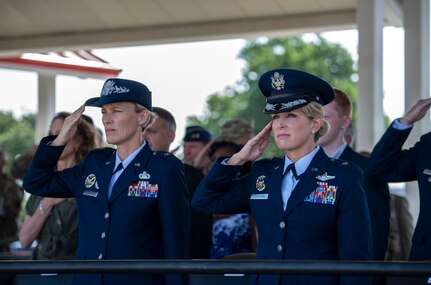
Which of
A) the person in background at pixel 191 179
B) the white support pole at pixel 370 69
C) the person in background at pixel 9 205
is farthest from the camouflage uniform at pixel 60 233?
the white support pole at pixel 370 69

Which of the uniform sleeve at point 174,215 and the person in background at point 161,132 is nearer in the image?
the uniform sleeve at point 174,215

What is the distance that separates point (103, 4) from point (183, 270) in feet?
27.2

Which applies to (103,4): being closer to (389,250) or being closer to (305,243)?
Answer: (389,250)

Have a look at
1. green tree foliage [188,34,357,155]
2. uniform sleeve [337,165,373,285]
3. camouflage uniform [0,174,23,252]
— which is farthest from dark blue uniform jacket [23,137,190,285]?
green tree foliage [188,34,357,155]

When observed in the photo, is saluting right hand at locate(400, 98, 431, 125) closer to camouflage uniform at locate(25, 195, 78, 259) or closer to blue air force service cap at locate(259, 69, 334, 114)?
blue air force service cap at locate(259, 69, 334, 114)

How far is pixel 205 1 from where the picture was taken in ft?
36.1

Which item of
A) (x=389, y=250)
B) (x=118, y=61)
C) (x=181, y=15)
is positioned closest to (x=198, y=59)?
(x=118, y=61)

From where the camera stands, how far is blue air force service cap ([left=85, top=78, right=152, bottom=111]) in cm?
457

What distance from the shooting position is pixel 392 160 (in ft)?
15.2

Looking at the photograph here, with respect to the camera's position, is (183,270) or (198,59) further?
(198,59)

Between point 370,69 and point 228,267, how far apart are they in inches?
283

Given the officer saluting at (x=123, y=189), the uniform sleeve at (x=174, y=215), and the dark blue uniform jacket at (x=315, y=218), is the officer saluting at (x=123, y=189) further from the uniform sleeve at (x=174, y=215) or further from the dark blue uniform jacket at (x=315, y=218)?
the dark blue uniform jacket at (x=315, y=218)

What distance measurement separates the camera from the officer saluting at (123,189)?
442 cm

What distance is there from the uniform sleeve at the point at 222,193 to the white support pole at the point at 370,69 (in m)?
6.00
